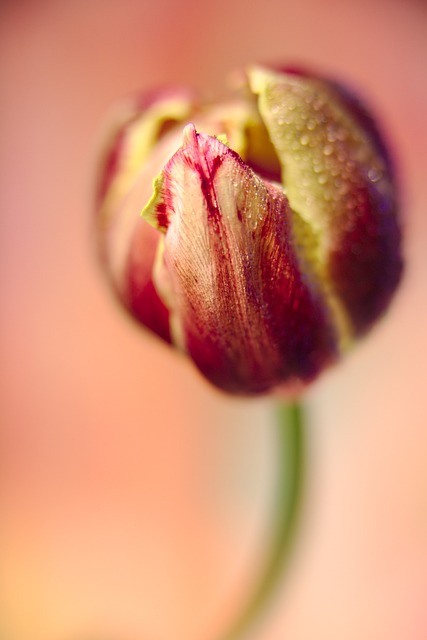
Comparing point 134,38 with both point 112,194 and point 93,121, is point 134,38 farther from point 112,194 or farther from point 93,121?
point 112,194

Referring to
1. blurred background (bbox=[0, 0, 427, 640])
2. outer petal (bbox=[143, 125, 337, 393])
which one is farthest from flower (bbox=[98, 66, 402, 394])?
blurred background (bbox=[0, 0, 427, 640])

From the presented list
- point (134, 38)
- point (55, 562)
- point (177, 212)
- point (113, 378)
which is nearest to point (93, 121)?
point (134, 38)

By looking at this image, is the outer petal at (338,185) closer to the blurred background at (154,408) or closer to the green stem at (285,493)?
the green stem at (285,493)

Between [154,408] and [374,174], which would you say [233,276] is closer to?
[374,174]

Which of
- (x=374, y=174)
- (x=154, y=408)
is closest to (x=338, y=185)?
(x=374, y=174)

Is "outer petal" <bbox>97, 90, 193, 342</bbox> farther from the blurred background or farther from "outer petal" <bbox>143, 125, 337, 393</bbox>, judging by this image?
the blurred background

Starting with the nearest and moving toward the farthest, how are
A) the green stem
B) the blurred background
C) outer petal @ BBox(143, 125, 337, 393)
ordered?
outer petal @ BBox(143, 125, 337, 393), the green stem, the blurred background

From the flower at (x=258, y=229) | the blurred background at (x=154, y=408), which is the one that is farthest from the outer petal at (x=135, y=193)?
the blurred background at (x=154, y=408)

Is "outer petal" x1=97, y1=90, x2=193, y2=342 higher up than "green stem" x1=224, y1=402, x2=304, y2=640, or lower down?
higher up
